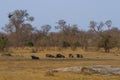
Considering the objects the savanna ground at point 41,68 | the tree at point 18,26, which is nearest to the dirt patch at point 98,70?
the savanna ground at point 41,68

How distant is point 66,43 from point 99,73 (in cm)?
4932

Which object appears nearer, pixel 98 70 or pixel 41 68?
pixel 98 70

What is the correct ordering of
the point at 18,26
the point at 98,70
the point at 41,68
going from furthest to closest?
the point at 18,26 < the point at 41,68 < the point at 98,70

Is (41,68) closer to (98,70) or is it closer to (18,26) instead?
(98,70)

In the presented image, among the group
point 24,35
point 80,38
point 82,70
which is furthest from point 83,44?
point 82,70

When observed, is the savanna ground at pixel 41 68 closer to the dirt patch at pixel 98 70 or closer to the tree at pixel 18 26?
the dirt patch at pixel 98 70

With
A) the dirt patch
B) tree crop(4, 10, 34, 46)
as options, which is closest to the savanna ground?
the dirt patch

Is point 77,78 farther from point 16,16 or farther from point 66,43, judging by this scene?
point 16,16

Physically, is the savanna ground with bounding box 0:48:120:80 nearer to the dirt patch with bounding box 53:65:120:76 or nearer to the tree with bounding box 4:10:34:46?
the dirt patch with bounding box 53:65:120:76

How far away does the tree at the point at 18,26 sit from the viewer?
79.1 m

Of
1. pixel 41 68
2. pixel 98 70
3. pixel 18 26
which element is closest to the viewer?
A: pixel 98 70

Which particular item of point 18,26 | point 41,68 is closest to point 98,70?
point 41,68

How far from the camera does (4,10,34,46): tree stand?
7912 centimetres

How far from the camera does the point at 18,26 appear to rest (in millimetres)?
81312
